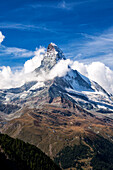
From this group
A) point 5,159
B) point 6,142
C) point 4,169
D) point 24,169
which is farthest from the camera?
point 6,142

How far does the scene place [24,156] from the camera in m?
198

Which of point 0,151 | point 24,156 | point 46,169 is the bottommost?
point 46,169

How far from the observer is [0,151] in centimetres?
17088

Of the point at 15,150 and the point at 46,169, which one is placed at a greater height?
the point at 15,150

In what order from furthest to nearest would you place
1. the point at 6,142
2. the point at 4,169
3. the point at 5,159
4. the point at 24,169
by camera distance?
the point at 6,142
the point at 24,169
the point at 5,159
the point at 4,169

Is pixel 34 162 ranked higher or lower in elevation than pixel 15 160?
lower

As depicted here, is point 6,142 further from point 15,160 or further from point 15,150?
point 15,160

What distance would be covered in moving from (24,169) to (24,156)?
62.6 ft

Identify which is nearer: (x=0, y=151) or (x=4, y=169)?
(x=4, y=169)

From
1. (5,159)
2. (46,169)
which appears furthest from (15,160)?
(46,169)

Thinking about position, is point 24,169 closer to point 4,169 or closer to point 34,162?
point 34,162

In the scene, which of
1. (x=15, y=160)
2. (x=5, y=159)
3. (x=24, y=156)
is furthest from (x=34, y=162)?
(x=5, y=159)

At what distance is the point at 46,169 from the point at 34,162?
12.9 metres

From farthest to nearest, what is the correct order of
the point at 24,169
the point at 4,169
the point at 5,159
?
the point at 24,169, the point at 5,159, the point at 4,169
